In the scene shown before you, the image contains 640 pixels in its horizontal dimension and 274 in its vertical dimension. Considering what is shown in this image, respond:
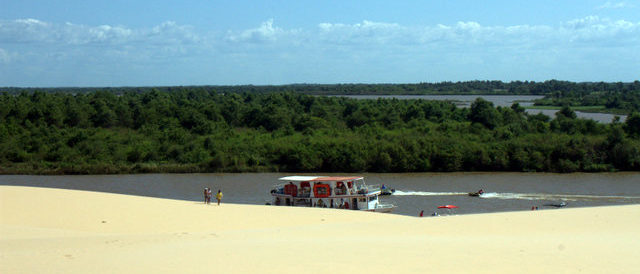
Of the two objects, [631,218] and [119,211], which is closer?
[631,218]

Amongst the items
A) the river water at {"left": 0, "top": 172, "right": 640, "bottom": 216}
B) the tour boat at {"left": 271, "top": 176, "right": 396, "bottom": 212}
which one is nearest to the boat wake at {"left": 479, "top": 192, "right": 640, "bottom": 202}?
the river water at {"left": 0, "top": 172, "right": 640, "bottom": 216}

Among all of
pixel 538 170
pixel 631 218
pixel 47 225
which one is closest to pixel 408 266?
pixel 631 218

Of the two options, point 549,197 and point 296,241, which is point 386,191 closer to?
point 549,197

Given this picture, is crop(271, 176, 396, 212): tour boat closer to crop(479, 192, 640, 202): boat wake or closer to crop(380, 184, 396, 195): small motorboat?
crop(380, 184, 396, 195): small motorboat

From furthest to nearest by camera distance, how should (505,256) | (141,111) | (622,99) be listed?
(622,99) → (141,111) → (505,256)

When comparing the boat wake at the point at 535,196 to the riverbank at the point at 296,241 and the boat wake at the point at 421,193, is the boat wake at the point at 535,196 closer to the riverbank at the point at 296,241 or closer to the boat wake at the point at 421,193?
the boat wake at the point at 421,193

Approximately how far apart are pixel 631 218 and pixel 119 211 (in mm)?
19204

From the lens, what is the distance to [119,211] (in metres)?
26.0

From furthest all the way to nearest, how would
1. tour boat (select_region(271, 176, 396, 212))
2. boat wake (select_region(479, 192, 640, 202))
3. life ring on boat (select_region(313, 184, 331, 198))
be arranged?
1. boat wake (select_region(479, 192, 640, 202))
2. life ring on boat (select_region(313, 184, 331, 198))
3. tour boat (select_region(271, 176, 396, 212))

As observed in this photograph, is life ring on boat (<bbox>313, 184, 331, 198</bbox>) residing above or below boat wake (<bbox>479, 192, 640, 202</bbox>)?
above

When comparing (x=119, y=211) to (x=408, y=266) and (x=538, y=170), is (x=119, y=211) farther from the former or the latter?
(x=538, y=170)

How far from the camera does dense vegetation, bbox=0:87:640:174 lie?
5281cm

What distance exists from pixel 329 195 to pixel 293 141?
24.1 meters

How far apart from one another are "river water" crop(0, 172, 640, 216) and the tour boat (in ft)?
5.81
